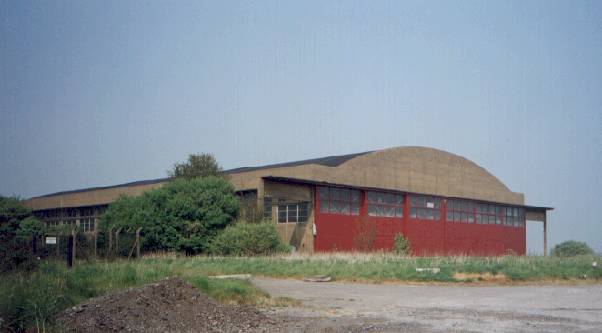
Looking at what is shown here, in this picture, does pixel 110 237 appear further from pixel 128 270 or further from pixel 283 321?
pixel 283 321

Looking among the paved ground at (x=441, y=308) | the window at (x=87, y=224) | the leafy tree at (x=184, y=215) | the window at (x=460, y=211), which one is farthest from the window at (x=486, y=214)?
the window at (x=87, y=224)

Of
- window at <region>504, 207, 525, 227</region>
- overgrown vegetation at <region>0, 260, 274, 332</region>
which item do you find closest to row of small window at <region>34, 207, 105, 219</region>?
window at <region>504, 207, 525, 227</region>

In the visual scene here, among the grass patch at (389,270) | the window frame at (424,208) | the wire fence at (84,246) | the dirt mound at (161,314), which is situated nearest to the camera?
the dirt mound at (161,314)

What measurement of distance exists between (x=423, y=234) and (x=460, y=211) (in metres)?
5.51

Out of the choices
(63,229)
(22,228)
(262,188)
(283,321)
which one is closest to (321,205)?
Answer: (262,188)

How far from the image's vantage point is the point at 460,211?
156ft

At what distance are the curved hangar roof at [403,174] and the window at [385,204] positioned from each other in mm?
702

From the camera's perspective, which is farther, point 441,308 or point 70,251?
point 70,251

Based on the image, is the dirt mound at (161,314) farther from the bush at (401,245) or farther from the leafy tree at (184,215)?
the bush at (401,245)

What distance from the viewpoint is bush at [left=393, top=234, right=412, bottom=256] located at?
4056 cm

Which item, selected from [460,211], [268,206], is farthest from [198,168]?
[460,211]

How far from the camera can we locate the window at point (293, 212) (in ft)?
124

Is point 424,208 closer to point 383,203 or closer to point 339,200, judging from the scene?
point 383,203

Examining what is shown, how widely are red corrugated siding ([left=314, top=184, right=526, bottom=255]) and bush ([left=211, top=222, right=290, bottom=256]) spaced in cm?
390
